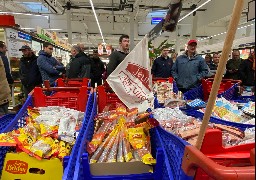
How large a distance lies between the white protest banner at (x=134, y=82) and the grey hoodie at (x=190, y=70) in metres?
2.08

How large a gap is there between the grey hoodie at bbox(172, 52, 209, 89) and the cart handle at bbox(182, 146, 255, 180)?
143 inches

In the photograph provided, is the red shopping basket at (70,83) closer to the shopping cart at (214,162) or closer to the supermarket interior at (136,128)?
the supermarket interior at (136,128)

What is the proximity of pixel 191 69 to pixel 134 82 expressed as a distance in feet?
7.28

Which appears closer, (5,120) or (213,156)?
(213,156)

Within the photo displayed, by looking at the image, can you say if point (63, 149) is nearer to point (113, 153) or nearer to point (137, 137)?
point (113, 153)

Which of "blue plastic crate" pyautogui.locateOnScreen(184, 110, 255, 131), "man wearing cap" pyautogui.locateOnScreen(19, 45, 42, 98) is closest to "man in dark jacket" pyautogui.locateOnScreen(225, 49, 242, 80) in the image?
"blue plastic crate" pyautogui.locateOnScreen(184, 110, 255, 131)

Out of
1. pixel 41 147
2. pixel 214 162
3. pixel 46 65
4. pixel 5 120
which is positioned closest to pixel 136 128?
pixel 41 147

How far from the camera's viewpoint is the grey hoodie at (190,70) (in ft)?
14.7

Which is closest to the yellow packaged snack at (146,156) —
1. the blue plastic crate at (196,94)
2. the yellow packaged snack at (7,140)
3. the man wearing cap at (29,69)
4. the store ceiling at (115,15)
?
the yellow packaged snack at (7,140)

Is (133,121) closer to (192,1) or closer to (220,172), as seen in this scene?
(220,172)

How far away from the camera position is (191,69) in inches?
178

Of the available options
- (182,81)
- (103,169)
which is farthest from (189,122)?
(182,81)

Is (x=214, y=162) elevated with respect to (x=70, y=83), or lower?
elevated

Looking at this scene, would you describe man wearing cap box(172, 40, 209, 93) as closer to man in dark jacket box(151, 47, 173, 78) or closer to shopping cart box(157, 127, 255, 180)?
man in dark jacket box(151, 47, 173, 78)
